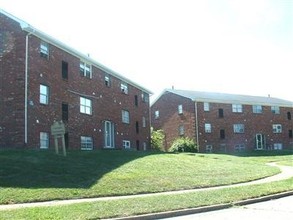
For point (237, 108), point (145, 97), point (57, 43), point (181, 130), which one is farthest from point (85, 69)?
point (237, 108)

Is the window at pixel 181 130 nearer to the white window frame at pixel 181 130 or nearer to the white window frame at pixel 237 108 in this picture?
the white window frame at pixel 181 130

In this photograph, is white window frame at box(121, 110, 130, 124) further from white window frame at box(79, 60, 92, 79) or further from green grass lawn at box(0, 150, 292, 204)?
green grass lawn at box(0, 150, 292, 204)

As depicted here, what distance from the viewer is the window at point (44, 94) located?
26.6m

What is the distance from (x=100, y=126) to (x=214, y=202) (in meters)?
21.2

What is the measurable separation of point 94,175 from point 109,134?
17924 millimetres

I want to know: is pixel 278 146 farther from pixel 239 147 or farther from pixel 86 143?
pixel 86 143

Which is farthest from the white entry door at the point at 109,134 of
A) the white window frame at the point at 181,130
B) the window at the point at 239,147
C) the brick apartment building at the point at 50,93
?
the window at the point at 239,147

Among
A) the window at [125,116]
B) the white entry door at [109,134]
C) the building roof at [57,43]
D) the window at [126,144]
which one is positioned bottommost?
the window at [126,144]

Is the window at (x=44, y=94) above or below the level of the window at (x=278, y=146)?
above

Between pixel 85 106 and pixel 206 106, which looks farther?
pixel 206 106

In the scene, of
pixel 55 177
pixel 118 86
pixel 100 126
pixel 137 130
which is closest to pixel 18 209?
pixel 55 177

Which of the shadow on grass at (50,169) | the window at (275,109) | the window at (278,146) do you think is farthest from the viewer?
the window at (275,109)

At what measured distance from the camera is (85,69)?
3234cm

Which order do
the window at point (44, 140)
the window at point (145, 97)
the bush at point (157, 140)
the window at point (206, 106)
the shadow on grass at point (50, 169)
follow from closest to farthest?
1. the shadow on grass at point (50, 169)
2. the window at point (44, 140)
3. the window at point (145, 97)
4. the bush at point (157, 140)
5. the window at point (206, 106)
